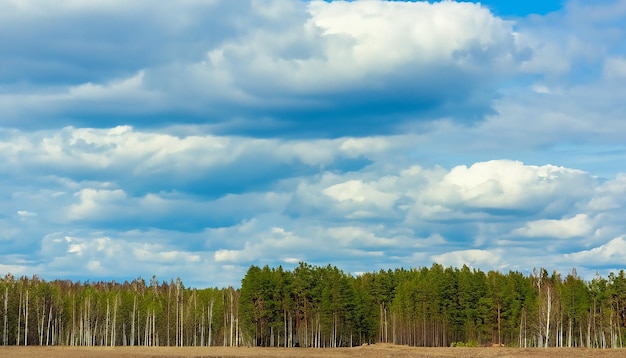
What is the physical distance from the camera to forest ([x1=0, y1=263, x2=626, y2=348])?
438ft

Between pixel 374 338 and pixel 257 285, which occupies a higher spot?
pixel 257 285

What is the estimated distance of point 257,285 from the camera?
132 metres

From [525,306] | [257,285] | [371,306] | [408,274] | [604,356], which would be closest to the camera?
[604,356]

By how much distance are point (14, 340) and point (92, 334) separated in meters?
19.9

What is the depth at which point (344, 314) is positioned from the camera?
13838 cm

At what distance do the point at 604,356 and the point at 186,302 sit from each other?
111 meters

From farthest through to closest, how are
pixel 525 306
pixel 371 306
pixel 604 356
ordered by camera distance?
1. pixel 371 306
2. pixel 525 306
3. pixel 604 356

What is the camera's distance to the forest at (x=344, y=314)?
134m

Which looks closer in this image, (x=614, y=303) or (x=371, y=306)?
(x=614, y=303)

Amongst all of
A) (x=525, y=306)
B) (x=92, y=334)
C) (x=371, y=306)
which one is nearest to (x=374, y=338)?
(x=371, y=306)

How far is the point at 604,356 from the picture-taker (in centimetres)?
8719

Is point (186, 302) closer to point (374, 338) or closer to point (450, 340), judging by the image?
point (374, 338)

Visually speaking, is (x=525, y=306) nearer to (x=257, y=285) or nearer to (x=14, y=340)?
(x=257, y=285)

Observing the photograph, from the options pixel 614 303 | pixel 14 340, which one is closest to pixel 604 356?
pixel 614 303
